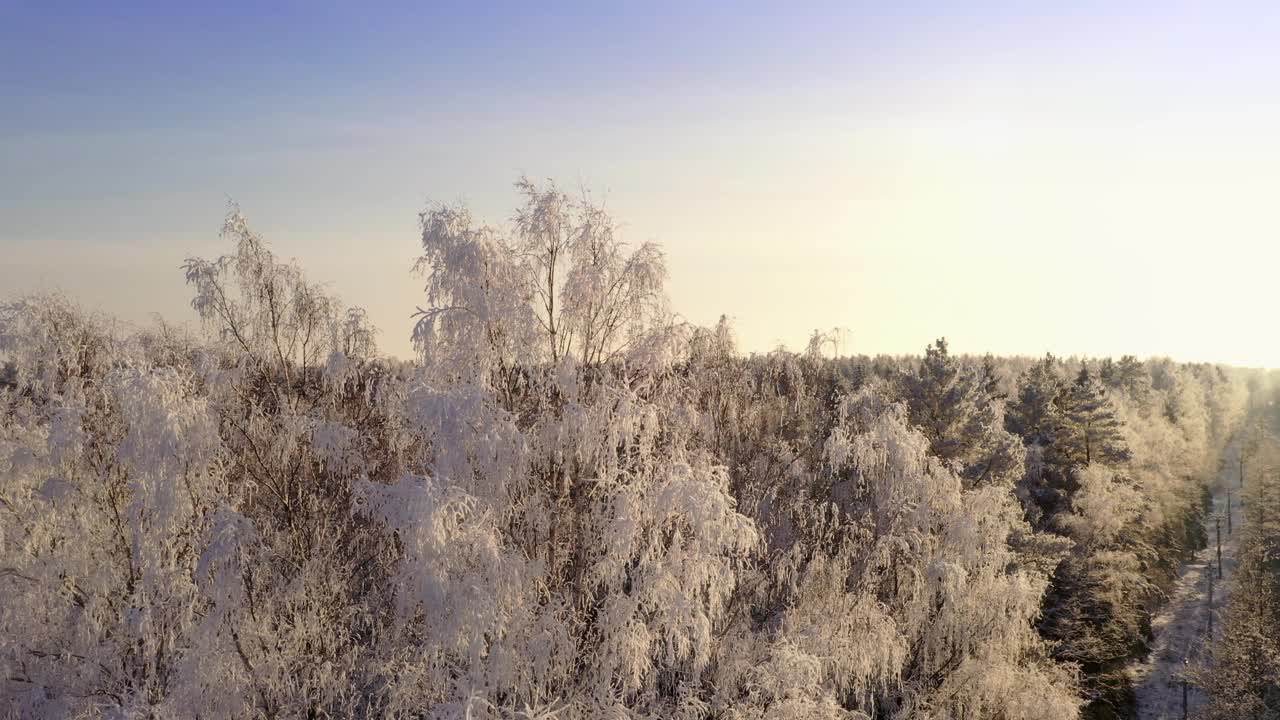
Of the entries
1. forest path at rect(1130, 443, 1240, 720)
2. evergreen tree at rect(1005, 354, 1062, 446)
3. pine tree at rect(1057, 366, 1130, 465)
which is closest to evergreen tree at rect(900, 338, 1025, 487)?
evergreen tree at rect(1005, 354, 1062, 446)

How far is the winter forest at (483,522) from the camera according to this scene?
12.2 meters

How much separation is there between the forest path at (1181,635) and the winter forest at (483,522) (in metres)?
6.76

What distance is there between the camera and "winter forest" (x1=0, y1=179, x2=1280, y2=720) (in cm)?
1223

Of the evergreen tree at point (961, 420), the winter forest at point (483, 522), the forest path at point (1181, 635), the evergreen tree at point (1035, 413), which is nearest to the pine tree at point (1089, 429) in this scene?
the evergreen tree at point (1035, 413)

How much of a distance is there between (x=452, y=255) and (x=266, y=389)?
272 inches

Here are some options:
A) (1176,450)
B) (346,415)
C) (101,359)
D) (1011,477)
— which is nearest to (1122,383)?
(1176,450)

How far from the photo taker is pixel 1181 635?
3812 cm

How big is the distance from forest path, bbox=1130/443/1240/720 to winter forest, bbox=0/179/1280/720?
6.76 meters

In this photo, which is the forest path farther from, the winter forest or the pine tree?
the pine tree

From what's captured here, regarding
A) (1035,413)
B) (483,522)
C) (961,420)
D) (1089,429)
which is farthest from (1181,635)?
(483,522)

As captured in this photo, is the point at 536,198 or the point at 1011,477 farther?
the point at 1011,477

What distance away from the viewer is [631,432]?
42.0 feet

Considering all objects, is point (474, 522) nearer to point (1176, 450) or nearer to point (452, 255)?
point (452, 255)

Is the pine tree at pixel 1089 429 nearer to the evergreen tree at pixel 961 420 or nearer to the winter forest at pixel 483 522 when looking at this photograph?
the evergreen tree at pixel 961 420
